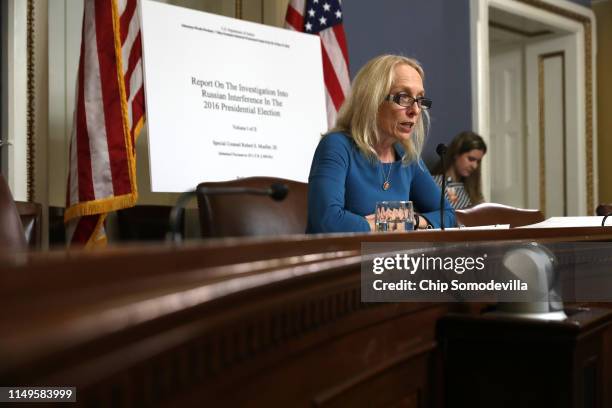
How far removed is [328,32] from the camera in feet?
12.8

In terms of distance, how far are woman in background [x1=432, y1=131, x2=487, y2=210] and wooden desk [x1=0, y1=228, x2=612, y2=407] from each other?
12.1ft

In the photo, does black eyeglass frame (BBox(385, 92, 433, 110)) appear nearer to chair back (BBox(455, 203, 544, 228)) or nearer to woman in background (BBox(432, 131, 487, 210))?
chair back (BBox(455, 203, 544, 228))

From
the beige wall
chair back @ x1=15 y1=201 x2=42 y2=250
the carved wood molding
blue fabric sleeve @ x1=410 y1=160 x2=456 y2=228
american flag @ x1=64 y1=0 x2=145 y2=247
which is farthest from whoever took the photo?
the beige wall

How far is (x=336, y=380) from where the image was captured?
0.91 m

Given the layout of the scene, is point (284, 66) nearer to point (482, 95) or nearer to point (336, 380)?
point (482, 95)

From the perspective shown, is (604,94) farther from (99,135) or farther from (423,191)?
(99,135)

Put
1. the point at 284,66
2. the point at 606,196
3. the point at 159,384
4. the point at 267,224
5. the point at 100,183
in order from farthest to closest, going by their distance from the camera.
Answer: the point at 606,196
the point at 284,66
the point at 100,183
the point at 267,224
the point at 159,384

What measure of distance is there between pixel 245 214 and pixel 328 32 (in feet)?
6.58

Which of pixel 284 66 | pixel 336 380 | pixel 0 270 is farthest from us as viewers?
pixel 284 66

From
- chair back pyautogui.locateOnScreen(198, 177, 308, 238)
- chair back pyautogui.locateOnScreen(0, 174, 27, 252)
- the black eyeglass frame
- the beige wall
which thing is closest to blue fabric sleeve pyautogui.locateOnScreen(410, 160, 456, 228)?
the black eyeglass frame

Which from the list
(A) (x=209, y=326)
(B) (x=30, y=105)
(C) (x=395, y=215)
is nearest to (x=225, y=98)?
(B) (x=30, y=105)

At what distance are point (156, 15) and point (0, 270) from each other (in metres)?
2.83

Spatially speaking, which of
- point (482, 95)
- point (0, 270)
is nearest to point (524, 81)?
point (482, 95)

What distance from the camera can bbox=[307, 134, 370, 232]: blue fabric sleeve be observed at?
7.50ft
